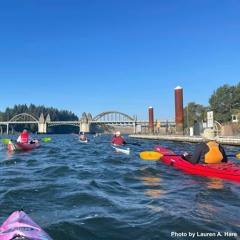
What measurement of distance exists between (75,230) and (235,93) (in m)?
97.4

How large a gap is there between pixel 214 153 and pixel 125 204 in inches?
219

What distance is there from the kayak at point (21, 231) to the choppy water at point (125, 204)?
834 mm

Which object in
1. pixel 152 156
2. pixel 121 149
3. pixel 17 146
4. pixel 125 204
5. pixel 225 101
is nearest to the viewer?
pixel 125 204

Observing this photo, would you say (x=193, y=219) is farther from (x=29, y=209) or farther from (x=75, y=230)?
(x=29, y=209)

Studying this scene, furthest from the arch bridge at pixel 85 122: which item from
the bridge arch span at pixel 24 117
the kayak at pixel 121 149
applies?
the kayak at pixel 121 149

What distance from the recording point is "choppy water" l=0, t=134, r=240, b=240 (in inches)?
237

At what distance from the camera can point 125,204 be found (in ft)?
26.2

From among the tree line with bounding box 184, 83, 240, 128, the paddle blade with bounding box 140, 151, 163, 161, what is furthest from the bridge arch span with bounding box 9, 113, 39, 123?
the paddle blade with bounding box 140, 151, 163, 161

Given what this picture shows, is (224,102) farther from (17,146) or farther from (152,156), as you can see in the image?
(152,156)

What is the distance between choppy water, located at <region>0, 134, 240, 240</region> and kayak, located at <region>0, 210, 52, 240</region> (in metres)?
0.83

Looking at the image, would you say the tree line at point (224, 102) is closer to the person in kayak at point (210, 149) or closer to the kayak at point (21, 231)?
the person in kayak at point (210, 149)

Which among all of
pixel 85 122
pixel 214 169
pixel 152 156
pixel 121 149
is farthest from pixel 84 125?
pixel 214 169

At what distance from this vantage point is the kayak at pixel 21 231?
457cm

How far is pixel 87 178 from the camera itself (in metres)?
12.2
